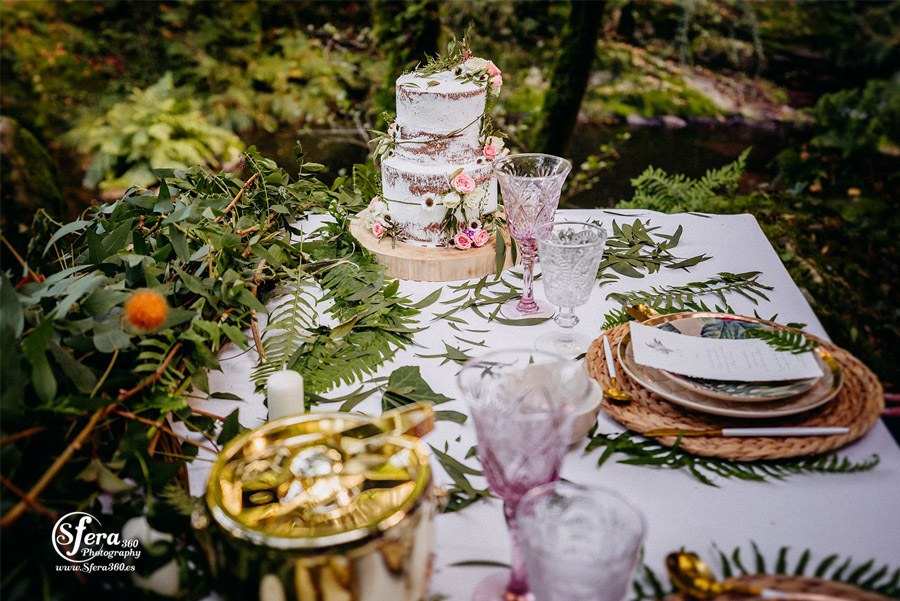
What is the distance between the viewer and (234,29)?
4566mm

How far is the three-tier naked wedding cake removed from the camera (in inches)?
55.7

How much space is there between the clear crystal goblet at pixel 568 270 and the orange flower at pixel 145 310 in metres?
0.54

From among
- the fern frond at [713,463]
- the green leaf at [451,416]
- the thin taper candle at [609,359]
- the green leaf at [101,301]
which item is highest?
the green leaf at [101,301]

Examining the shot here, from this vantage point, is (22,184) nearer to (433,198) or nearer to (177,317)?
(433,198)

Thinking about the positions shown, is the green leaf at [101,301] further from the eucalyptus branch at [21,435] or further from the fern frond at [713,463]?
the fern frond at [713,463]

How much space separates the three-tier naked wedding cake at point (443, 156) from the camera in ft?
4.65

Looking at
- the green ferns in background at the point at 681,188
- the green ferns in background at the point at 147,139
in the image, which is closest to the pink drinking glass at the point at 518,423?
the green ferns in background at the point at 681,188

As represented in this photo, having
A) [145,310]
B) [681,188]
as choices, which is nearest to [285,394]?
[145,310]

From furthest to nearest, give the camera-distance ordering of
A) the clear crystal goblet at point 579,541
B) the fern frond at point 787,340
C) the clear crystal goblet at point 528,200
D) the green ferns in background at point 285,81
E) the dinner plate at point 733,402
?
the green ferns in background at point 285,81 < the clear crystal goblet at point 528,200 < the fern frond at point 787,340 < the dinner plate at point 733,402 < the clear crystal goblet at point 579,541

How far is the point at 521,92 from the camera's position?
4250 millimetres

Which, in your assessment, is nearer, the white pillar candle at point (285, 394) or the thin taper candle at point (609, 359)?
the white pillar candle at point (285, 394)

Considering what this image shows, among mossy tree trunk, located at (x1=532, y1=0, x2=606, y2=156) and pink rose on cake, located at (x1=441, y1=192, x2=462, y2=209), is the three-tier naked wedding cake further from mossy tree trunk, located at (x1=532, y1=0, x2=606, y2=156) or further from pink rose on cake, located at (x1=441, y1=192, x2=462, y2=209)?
mossy tree trunk, located at (x1=532, y1=0, x2=606, y2=156)

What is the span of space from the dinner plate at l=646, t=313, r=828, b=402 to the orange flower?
68 cm

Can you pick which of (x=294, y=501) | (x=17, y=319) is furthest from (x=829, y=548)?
(x=17, y=319)
